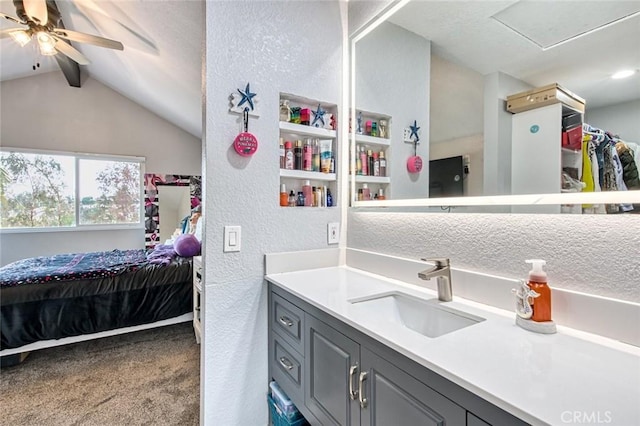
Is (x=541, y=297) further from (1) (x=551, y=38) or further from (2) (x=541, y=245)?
(1) (x=551, y=38)

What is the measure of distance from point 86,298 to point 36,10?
2186mm

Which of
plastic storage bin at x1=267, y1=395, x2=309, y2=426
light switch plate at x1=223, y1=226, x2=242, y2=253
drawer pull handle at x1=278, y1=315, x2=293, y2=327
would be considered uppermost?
light switch plate at x1=223, y1=226, x2=242, y2=253

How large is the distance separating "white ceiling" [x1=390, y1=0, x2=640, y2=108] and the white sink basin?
75 centimetres

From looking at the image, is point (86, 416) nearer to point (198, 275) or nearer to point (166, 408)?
point (166, 408)

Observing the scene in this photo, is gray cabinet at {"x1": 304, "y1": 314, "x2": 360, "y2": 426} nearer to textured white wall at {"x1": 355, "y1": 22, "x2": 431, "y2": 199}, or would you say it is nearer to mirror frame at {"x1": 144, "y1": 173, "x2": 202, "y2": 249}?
textured white wall at {"x1": 355, "y1": 22, "x2": 431, "y2": 199}

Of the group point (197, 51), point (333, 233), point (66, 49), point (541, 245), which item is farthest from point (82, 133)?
point (541, 245)

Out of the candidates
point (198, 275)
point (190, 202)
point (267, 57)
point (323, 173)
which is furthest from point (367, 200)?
point (190, 202)

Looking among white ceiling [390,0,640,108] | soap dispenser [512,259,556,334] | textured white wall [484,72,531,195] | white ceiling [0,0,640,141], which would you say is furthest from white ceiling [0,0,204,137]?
soap dispenser [512,259,556,334]

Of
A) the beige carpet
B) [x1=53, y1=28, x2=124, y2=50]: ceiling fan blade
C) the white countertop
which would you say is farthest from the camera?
[x1=53, y1=28, x2=124, y2=50]: ceiling fan blade

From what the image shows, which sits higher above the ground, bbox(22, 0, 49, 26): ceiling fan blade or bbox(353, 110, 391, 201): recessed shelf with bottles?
bbox(22, 0, 49, 26): ceiling fan blade

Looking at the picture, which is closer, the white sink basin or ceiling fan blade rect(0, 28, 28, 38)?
the white sink basin

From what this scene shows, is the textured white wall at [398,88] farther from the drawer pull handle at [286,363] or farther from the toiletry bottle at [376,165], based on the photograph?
the drawer pull handle at [286,363]

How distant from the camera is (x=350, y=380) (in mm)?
919

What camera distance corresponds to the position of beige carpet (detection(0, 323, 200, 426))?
1.71 meters
